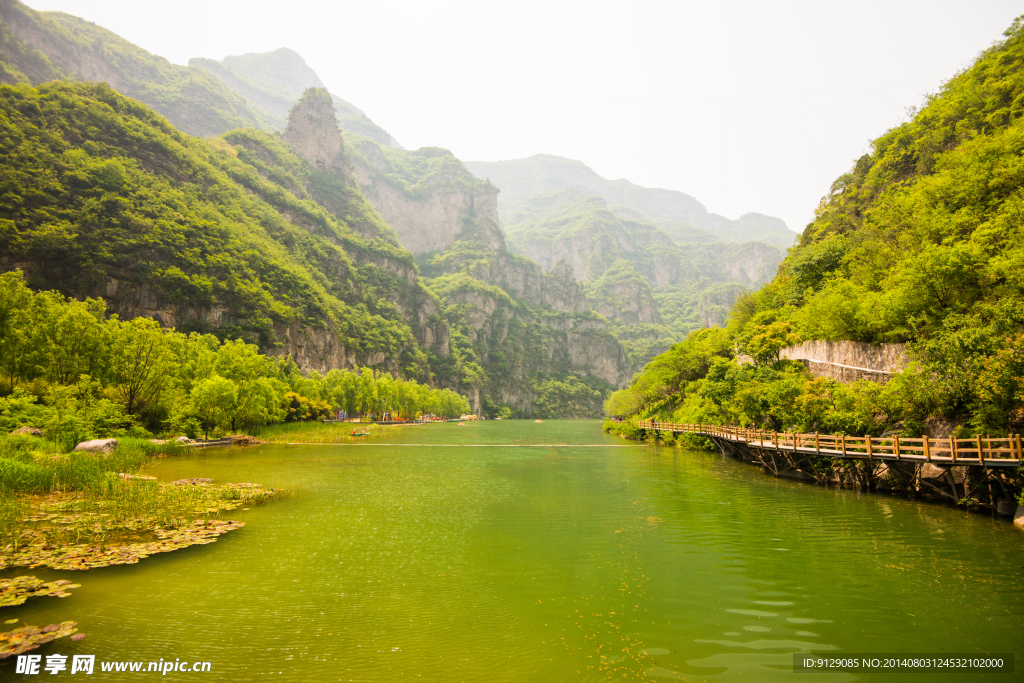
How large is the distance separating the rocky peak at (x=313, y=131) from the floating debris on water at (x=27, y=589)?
21319 centimetres

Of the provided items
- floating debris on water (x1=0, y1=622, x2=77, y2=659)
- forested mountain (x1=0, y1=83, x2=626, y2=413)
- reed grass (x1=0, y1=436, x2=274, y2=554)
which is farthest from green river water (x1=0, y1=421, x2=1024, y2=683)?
forested mountain (x1=0, y1=83, x2=626, y2=413)

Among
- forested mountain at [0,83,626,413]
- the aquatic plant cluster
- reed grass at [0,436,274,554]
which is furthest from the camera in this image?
forested mountain at [0,83,626,413]

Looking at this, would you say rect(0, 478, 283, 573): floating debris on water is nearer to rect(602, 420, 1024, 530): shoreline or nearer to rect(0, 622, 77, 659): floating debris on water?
rect(0, 622, 77, 659): floating debris on water

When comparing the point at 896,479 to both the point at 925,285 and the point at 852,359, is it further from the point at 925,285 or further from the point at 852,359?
the point at 925,285

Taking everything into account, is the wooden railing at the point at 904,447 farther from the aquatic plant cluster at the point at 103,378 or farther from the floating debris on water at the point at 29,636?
the aquatic plant cluster at the point at 103,378

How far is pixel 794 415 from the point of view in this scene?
29625mm

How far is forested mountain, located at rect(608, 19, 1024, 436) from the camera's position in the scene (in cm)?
1925

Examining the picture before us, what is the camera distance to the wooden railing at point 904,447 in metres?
16.2

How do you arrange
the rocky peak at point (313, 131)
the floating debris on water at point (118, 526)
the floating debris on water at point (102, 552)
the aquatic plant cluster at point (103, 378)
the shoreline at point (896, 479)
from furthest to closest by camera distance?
1. the rocky peak at point (313, 131)
2. the aquatic plant cluster at point (103, 378)
3. the shoreline at point (896, 479)
4. the floating debris on water at point (118, 526)
5. the floating debris on water at point (102, 552)

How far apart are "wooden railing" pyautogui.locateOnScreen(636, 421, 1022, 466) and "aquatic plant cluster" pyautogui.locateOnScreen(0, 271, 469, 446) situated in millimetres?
38772

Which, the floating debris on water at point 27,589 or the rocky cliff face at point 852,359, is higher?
the rocky cliff face at point 852,359

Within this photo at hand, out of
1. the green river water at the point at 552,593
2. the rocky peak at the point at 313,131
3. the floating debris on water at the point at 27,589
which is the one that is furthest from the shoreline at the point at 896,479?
the rocky peak at the point at 313,131

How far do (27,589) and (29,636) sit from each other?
2.56m

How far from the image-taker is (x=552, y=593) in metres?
9.94
